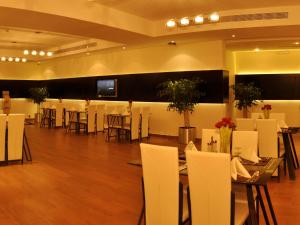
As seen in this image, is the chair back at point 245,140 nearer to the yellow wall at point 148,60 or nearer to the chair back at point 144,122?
the yellow wall at point 148,60

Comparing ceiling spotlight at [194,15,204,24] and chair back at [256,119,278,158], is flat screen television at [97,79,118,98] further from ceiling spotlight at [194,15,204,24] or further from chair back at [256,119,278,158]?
chair back at [256,119,278,158]

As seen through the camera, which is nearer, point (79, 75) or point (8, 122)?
point (8, 122)

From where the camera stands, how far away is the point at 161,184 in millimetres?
2912

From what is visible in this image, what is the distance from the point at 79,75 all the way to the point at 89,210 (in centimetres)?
1103

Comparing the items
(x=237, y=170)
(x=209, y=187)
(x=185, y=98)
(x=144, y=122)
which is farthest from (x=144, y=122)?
(x=209, y=187)

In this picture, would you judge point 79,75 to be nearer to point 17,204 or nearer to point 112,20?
point 112,20

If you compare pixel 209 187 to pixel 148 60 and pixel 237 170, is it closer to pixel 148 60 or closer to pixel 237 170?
pixel 237 170

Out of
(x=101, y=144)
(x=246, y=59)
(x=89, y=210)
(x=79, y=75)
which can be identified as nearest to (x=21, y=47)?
(x=79, y=75)

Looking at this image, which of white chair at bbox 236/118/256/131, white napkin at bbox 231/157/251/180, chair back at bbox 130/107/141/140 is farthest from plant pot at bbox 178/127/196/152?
white napkin at bbox 231/157/251/180

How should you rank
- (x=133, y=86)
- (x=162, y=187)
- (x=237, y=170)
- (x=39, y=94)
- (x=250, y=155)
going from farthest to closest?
(x=39, y=94) → (x=133, y=86) → (x=250, y=155) → (x=237, y=170) → (x=162, y=187)

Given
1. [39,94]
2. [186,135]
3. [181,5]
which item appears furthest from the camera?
[39,94]

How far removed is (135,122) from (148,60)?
104 inches

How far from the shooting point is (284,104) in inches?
478

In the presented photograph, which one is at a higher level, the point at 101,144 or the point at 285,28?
the point at 285,28
